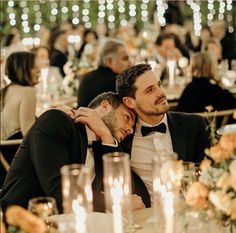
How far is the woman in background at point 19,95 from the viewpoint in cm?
555

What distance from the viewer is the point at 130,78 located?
12.2 ft

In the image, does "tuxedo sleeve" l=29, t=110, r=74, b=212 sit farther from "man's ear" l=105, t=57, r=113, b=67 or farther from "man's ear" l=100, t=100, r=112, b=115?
"man's ear" l=105, t=57, r=113, b=67

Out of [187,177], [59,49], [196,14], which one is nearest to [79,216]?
[187,177]

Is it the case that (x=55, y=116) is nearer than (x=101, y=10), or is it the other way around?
(x=55, y=116)

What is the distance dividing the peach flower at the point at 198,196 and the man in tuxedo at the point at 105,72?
3.68 metres

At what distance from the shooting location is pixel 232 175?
2.26m

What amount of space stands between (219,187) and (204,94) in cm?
388

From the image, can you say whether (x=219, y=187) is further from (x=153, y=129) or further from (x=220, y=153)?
(x=153, y=129)

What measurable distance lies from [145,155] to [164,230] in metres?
1.24

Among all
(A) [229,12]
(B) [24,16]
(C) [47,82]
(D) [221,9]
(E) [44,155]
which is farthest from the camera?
(D) [221,9]

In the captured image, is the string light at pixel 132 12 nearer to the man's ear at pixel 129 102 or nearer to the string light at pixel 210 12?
the string light at pixel 210 12

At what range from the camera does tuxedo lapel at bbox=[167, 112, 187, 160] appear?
370 centimetres

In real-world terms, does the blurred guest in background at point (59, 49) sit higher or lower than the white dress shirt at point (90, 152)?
higher

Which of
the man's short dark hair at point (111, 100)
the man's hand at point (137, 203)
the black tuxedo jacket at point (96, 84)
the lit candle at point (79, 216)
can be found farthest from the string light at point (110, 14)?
the lit candle at point (79, 216)
